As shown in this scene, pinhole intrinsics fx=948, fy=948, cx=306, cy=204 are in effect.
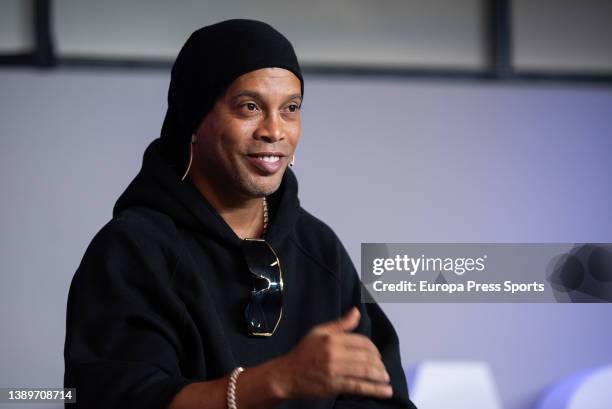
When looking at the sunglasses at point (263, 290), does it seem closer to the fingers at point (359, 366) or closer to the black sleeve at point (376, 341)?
the black sleeve at point (376, 341)

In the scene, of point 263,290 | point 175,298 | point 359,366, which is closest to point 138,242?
point 175,298

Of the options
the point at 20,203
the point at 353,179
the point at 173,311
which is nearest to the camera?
the point at 173,311

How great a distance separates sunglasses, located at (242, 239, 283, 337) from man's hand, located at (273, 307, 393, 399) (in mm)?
276

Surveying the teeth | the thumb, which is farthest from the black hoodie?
the thumb

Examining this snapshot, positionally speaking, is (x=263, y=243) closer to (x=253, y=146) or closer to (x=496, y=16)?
(x=253, y=146)

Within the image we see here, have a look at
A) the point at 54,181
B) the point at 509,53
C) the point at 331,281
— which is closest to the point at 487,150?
the point at 509,53

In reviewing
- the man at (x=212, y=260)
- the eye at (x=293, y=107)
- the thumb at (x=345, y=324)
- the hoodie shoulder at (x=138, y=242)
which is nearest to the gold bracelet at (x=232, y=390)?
the man at (x=212, y=260)

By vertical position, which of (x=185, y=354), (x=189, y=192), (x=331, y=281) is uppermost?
(x=189, y=192)

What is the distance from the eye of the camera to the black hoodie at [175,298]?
1283 mm

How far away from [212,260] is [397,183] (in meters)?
1.52

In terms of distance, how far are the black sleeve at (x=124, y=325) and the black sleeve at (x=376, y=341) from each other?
0.30 meters

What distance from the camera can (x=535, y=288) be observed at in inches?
113

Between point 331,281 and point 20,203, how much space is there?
1.45 m

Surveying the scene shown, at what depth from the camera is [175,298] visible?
134 centimetres
